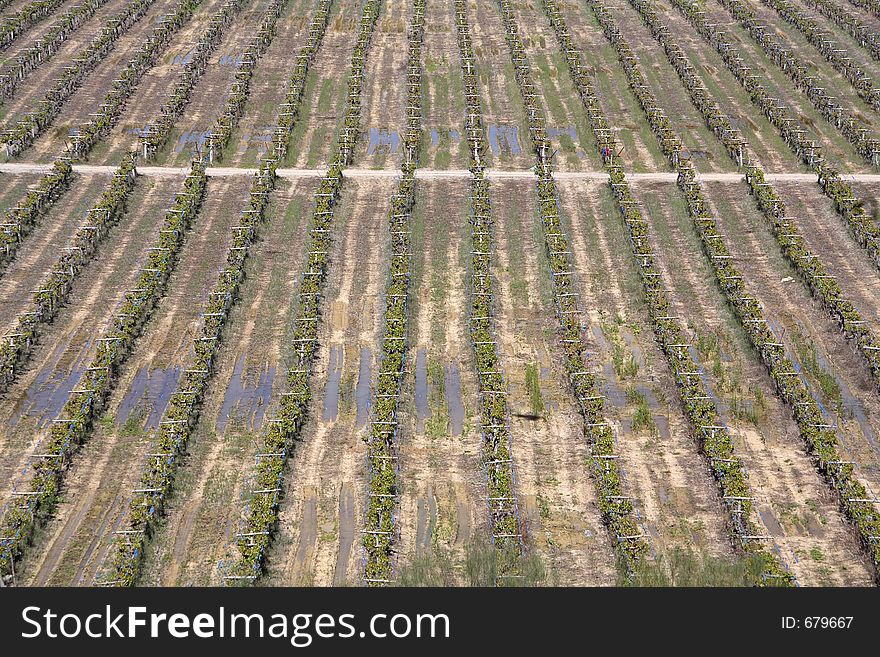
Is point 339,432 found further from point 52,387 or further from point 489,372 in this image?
point 52,387

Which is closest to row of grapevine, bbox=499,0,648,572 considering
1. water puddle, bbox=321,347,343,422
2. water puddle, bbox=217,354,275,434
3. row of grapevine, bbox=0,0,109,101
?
water puddle, bbox=321,347,343,422

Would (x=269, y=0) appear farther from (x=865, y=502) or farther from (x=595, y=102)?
(x=865, y=502)

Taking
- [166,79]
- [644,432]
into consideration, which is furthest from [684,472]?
[166,79]

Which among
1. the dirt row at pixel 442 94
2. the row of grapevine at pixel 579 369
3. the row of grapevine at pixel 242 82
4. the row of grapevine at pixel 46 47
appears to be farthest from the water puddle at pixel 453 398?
the row of grapevine at pixel 46 47

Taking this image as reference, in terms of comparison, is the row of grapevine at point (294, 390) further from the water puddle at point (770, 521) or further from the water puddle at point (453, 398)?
the water puddle at point (770, 521)

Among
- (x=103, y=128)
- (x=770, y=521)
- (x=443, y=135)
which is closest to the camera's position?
(x=770, y=521)

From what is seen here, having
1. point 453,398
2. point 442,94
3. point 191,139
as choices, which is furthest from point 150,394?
point 442,94

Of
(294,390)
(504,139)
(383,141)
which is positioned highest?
(294,390)
